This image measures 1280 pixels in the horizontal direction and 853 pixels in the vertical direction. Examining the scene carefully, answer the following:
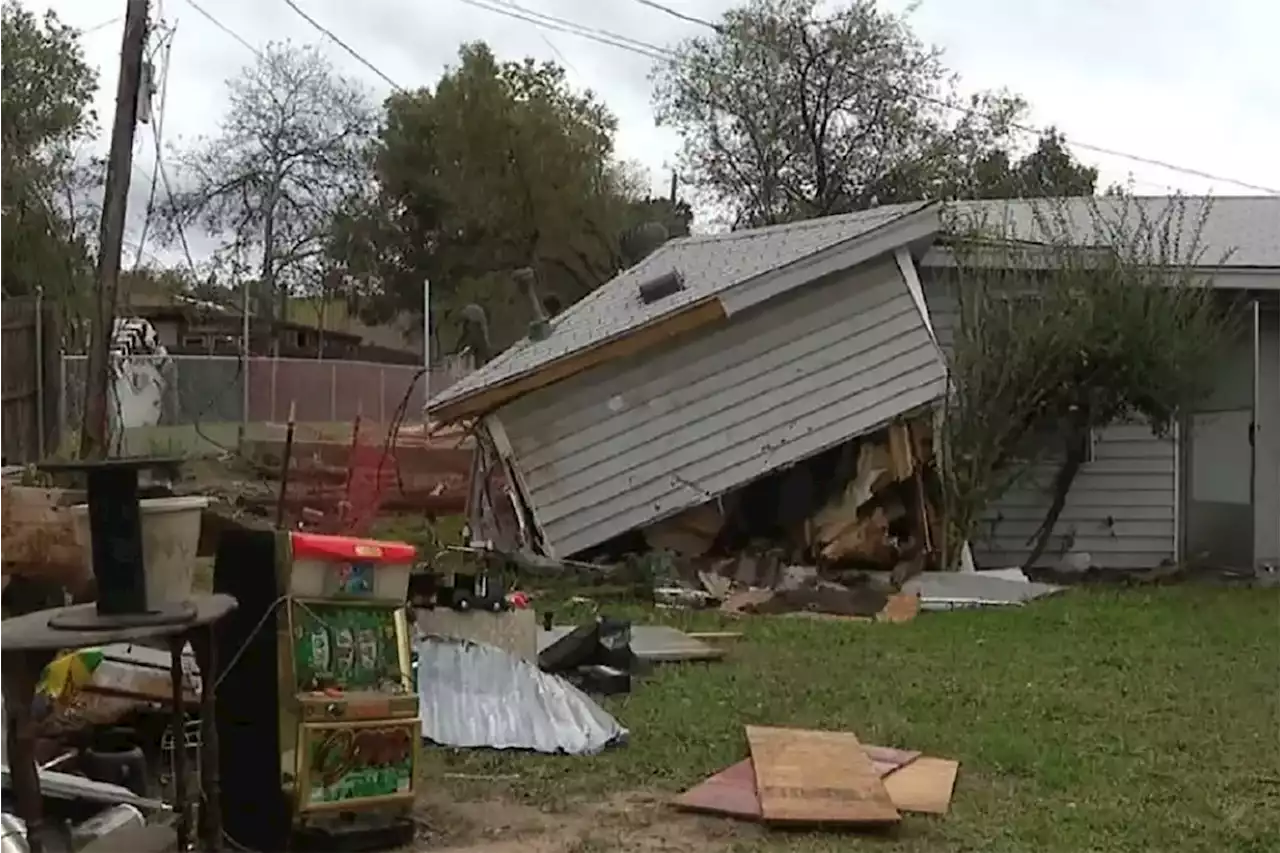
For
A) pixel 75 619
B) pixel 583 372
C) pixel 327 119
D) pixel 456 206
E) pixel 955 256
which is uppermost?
pixel 327 119

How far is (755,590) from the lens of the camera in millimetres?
11547

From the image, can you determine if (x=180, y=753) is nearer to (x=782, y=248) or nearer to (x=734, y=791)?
(x=734, y=791)

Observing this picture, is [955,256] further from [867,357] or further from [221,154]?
[221,154]

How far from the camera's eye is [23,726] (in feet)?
13.0

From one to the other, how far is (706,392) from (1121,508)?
4.09m

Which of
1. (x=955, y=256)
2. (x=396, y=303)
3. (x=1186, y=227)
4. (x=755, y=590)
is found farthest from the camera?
(x=396, y=303)

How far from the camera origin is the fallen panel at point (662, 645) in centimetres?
843

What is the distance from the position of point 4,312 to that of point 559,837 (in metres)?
9.80

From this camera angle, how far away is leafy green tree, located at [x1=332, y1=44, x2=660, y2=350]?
3231 cm

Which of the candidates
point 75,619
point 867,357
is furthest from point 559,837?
point 867,357

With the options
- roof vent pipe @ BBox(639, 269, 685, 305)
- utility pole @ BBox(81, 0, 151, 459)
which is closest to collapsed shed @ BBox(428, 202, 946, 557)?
roof vent pipe @ BBox(639, 269, 685, 305)

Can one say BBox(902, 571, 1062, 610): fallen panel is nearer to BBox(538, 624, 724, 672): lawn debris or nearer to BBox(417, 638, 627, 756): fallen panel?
BBox(538, 624, 724, 672): lawn debris

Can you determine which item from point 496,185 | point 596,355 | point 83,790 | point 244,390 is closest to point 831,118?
point 496,185

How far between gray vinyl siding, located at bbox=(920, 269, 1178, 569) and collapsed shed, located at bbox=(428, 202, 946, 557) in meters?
→ 2.25
